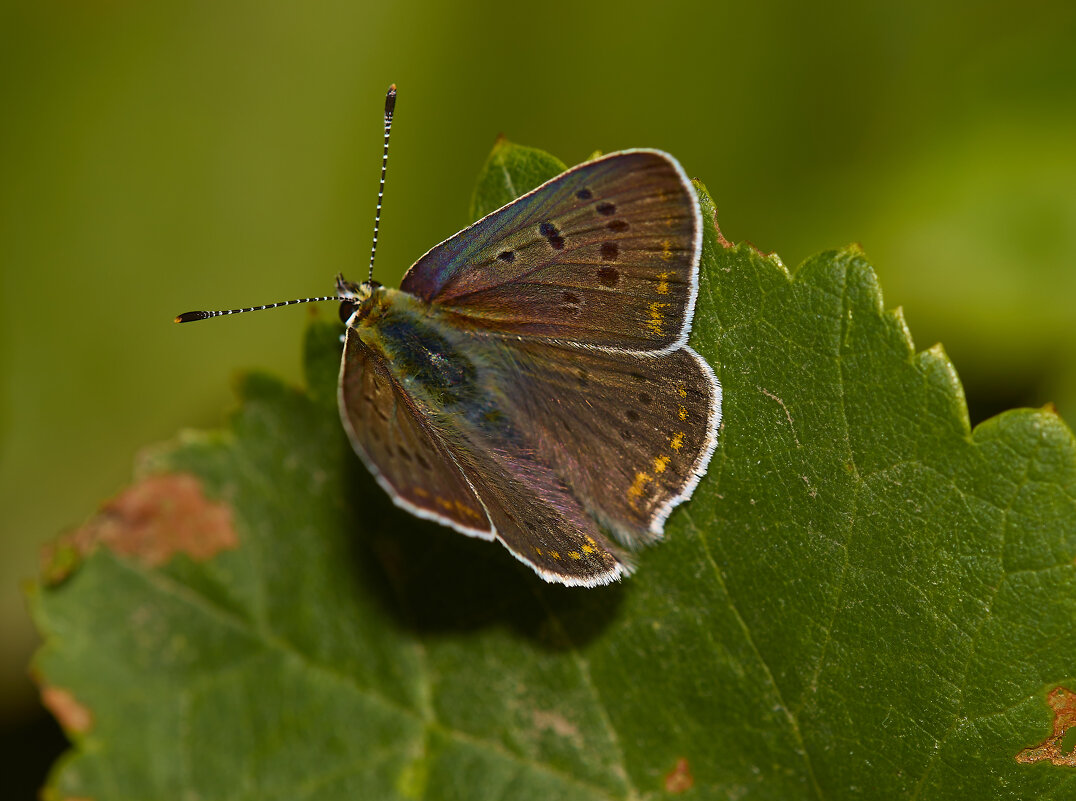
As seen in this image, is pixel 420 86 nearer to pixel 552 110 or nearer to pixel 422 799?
pixel 552 110

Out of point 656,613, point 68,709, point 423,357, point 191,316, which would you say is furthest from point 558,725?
point 191,316

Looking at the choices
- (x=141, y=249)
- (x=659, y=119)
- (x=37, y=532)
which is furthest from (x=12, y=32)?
(x=659, y=119)

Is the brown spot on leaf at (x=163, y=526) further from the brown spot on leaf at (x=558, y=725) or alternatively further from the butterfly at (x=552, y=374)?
the brown spot on leaf at (x=558, y=725)

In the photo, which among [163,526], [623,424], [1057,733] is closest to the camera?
[1057,733]

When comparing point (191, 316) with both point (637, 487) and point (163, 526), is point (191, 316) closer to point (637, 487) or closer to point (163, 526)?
point (163, 526)

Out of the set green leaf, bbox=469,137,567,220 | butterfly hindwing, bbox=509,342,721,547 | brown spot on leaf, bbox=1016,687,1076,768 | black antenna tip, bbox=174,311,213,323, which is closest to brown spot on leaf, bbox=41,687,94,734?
black antenna tip, bbox=174,311,213,323

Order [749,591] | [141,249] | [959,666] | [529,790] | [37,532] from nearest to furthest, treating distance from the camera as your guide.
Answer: [959,666] < [749,591] < [529,790] < [37,532] < [141,249]

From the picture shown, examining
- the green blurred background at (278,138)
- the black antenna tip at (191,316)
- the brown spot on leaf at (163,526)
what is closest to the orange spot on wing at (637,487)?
the brown spot on leaf at (163,526)
